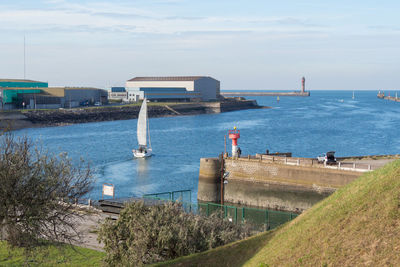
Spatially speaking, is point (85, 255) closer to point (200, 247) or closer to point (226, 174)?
point (200, 247)

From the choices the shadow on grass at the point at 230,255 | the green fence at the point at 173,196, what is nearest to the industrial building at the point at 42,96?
the green fence at the point at 173,196

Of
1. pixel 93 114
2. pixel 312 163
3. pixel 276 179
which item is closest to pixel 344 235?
pixel 312 163

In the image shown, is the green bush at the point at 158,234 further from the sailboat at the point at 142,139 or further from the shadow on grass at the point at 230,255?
the sailboat at the point at 142,139

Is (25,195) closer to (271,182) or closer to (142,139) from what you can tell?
(271,182)

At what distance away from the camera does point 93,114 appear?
145750 millimetres

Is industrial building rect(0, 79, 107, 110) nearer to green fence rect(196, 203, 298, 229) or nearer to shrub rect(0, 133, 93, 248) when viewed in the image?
green fence rect(196, 203, 298, 229)

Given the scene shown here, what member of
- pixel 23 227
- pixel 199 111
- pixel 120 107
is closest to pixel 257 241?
pixel 23 227

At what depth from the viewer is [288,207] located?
38.1 meters

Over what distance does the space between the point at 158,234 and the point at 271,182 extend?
838 inches

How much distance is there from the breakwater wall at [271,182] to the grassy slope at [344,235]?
20025 millimetres

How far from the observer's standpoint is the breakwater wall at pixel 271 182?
36.6 meters

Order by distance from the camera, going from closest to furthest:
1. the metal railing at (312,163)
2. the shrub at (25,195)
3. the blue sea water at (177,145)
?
1. the shrub at (25,195)
2. the metal railing at (312,163)
3. the blue sea water at (177,145)

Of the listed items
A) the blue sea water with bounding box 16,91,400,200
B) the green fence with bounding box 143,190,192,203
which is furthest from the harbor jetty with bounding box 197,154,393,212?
the blue sea water with bounding box 16,91,400,200

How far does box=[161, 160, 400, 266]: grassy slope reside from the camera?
12391 millimetres
